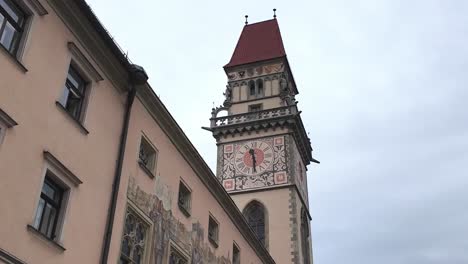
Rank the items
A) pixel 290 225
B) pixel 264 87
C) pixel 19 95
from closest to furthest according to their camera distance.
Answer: pixel 19 95, pixel 290 225, pixel 264 87

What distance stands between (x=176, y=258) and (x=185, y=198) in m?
2.18

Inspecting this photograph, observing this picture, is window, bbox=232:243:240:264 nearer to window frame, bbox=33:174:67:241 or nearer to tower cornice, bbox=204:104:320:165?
window frame, bbox=33:174:67:241

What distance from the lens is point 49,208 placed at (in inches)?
422

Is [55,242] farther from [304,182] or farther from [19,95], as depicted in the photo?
[304,182]

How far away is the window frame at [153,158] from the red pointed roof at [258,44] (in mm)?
25974

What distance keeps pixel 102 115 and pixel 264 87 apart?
1043 inches

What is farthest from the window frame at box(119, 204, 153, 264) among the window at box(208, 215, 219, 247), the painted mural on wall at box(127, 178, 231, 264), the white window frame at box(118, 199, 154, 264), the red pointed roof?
the red pointed roof

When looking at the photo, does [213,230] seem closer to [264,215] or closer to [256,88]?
[264,215]

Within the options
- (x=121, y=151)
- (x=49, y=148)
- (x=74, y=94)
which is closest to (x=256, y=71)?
(x=121, y=151)

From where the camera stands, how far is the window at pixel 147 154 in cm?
1512

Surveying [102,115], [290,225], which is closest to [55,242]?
[102,115]

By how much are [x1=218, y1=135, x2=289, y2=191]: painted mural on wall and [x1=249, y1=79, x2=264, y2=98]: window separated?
4472 mm

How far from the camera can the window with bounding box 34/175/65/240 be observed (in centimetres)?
1034

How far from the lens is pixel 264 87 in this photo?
38875 millimetres
